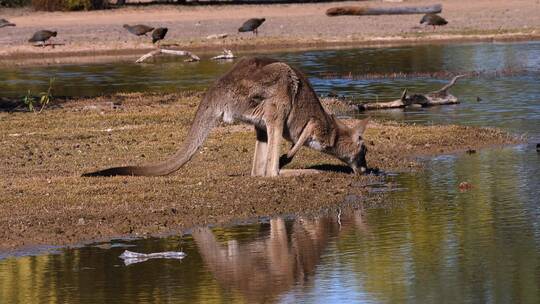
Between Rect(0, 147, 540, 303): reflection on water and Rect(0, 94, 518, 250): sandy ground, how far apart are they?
526mm

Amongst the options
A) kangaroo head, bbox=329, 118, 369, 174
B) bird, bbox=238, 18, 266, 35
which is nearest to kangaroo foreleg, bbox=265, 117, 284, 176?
kangaroo head, bbox=329, 118, 369, 174

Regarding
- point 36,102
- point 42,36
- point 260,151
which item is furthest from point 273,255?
point 42,36

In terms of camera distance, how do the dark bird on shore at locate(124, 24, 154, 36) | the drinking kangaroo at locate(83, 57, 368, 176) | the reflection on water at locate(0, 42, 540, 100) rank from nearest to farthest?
the drinking kangaroo at locate(83, 57, 368, 176) → the reflection on water at locate(0, 42, 540, 100) → the dark bird on shore at locate(124, 24, 154, 36)

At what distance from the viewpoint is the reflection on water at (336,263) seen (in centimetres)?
881

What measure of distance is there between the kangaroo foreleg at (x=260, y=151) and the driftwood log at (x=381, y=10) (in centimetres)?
3022

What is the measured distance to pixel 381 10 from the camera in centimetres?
4294

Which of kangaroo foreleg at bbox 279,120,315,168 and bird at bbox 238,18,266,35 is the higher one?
kangaroo foreleg at bbox 279,120,315,168

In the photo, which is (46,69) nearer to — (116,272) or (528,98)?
(528,98)

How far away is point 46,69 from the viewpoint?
105 ft

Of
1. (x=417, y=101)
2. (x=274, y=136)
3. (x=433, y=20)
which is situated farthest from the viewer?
(x=433, y=20)

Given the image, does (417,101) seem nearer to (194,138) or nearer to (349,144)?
(349,144)

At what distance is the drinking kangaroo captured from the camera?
12.6 metres

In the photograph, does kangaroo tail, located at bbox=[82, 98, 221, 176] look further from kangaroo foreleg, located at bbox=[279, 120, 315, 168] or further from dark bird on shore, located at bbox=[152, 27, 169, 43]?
dark bird on shore, located at bbox=[152, 27, 169, 43]

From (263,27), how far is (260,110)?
28751mm
